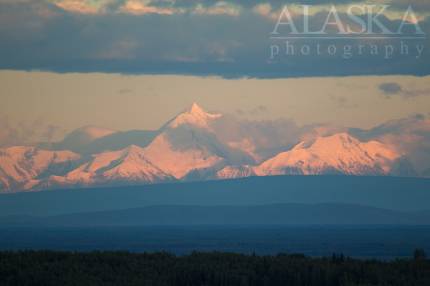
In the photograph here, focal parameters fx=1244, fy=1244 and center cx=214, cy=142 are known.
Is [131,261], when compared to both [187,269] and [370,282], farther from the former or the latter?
[370,282]

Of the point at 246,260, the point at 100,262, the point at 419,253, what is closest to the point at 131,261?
the point at 100,262

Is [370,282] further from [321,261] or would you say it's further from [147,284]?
[147,284]

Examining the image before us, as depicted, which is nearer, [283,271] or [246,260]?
[283,271]

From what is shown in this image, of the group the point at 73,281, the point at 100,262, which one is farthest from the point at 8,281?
the point at 100,262

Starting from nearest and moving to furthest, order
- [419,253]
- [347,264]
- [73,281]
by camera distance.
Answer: [73,281]
[347,264]
[419,253]

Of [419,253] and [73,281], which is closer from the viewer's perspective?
[73,281]

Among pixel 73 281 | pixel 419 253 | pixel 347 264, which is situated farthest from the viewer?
pixel 419 253
